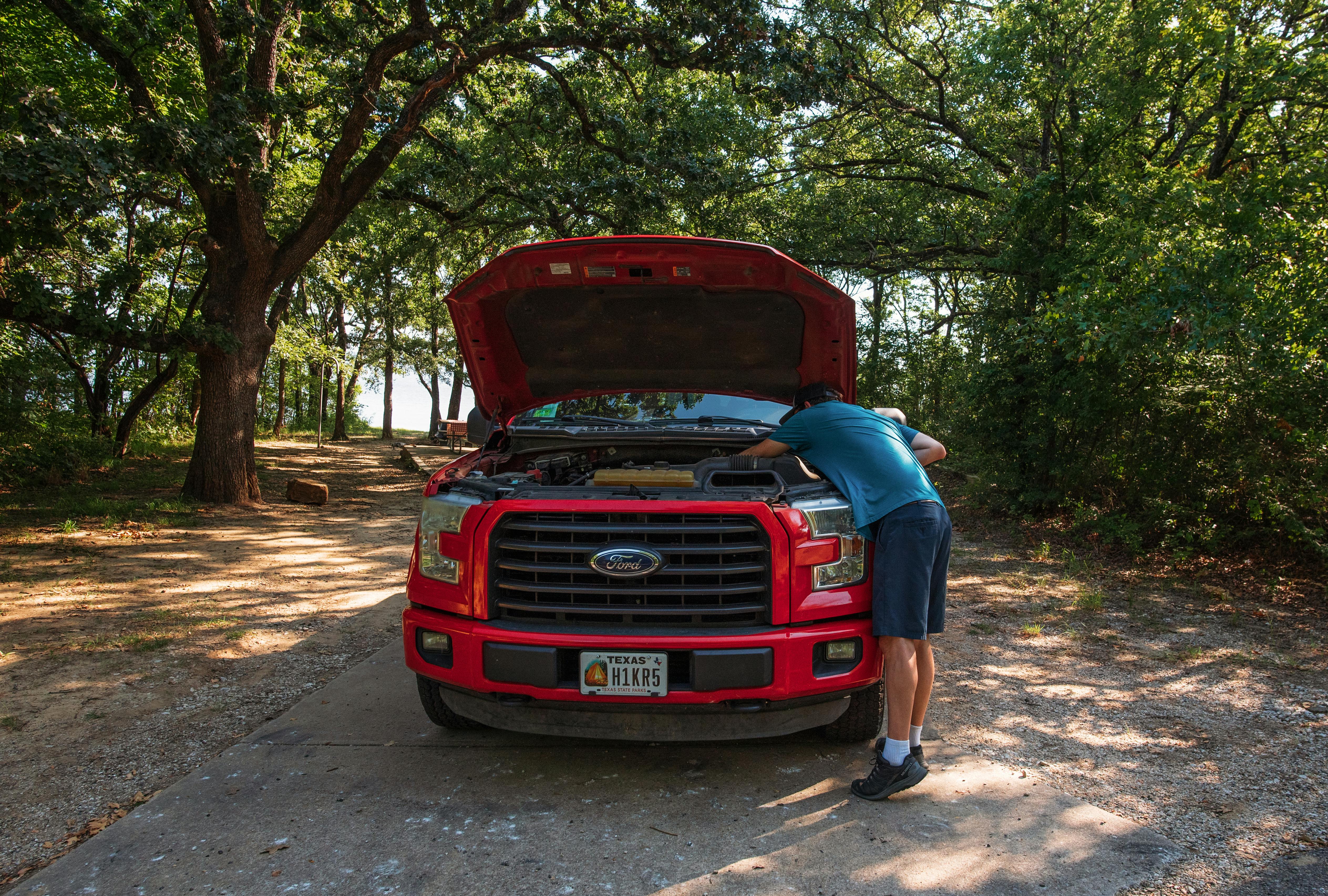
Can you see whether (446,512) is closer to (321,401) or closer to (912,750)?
(912,750)

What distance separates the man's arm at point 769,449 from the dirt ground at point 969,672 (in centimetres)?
159

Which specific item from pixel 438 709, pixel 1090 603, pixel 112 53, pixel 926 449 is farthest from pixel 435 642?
pixel 112 53

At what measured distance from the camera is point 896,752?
9.72ft

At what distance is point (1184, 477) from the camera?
7.30m

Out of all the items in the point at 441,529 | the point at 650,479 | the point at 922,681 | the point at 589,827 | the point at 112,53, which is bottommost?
the point at 589,827

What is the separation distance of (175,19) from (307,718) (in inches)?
370

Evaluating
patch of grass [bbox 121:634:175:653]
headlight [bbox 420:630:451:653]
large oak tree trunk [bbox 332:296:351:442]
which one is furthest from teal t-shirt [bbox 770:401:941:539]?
large oak tree trunk [bbox 332:296:351:442]

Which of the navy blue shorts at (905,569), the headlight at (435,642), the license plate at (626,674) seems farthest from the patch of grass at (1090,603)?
the headlight at (435,642)

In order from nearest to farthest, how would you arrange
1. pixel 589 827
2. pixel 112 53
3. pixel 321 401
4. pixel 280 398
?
pixel 589 827, pixel 112 53, pixel 321 401, pixel 280 398

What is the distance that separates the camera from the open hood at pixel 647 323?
12.4 feet

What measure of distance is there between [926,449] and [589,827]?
90.5 inches

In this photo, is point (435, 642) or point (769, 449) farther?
point (769, 449)

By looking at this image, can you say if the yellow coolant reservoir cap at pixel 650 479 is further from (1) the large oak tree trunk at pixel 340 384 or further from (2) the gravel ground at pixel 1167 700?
(1) the large oak tree trunk at pixel 340 384

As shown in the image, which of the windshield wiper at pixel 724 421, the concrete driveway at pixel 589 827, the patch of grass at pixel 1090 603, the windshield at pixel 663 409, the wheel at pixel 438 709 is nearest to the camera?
the concrete driveway at pixel 589 827
